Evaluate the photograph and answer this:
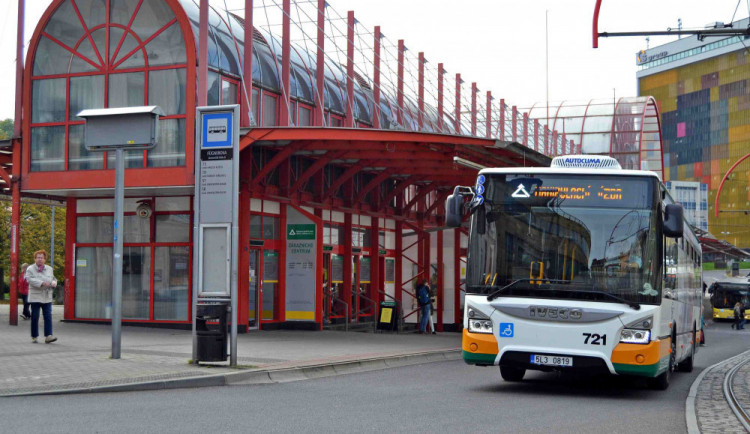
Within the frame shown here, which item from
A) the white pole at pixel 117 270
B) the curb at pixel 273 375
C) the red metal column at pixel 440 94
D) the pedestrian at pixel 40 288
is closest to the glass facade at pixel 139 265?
the pedestrian at pixel 40 288

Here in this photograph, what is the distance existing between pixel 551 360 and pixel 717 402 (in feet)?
7.05

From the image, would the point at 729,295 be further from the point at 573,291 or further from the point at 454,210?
the point at 454,210

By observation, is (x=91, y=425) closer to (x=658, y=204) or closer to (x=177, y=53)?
(x=658, y=204)

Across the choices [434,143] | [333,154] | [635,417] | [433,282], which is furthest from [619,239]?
[433,282]

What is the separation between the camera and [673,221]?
40.7 feet

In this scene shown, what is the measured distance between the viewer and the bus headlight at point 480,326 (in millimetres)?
12688

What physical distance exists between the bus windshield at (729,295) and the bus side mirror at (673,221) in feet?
153

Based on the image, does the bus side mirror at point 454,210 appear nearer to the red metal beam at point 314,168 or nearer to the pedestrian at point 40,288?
the pedestrian at point 40,288

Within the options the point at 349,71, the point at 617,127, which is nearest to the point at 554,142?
the point at 617,127

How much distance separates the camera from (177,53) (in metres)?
22.7

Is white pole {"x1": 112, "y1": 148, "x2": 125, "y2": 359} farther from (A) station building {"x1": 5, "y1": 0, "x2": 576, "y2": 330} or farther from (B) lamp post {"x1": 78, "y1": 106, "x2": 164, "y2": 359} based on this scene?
(A) station building {"x1": 5, "y1": 0, "x2": 576, "y2": 330}

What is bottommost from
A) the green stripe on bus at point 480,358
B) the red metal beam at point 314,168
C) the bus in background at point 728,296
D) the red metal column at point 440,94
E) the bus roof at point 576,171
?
the bus in background at point 728,296

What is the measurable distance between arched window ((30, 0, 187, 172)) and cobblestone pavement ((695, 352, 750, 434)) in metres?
12.4

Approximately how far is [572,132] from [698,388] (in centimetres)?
4280
